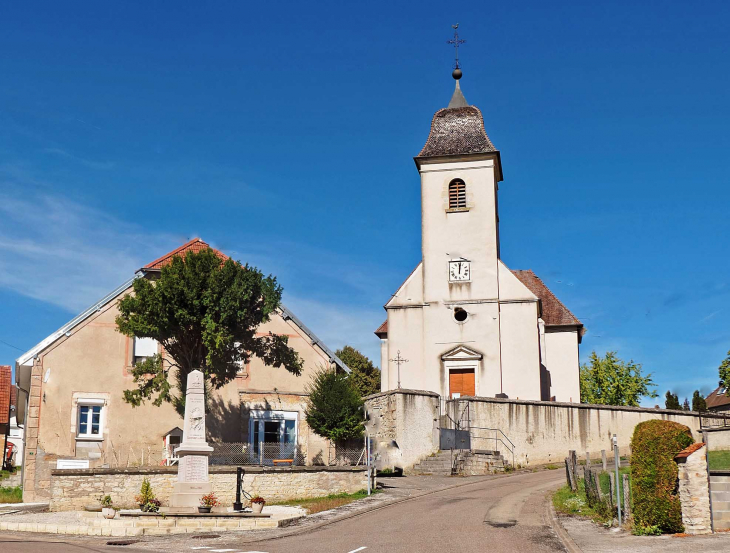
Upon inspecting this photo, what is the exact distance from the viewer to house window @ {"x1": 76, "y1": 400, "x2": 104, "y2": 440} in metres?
27.3

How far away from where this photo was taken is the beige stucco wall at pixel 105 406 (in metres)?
26.5

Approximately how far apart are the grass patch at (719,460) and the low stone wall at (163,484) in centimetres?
1007

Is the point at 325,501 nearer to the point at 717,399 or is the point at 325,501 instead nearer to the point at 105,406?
the point at 105,406

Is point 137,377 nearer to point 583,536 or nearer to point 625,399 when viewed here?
point 583,536

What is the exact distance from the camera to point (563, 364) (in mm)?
43125

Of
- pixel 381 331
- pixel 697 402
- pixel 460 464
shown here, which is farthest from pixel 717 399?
pixel 460 464

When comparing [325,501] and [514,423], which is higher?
[514,423]

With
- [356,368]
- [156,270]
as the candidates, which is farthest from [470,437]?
[356,368]

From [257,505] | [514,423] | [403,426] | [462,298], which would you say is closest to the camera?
[257,505]

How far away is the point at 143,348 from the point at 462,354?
49.4 feet

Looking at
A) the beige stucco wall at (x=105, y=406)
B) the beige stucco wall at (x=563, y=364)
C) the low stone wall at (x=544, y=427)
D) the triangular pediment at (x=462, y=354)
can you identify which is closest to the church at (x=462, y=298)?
the triangular pediment at (x=462, y=354)

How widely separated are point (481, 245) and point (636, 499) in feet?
79.5

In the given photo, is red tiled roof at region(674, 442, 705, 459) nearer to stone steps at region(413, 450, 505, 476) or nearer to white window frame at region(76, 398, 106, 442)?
stone steps at region(413, 450, 505, 476)

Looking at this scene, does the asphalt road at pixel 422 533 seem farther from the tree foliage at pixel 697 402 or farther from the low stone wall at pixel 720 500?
the tree foliage at pixel 697 402
